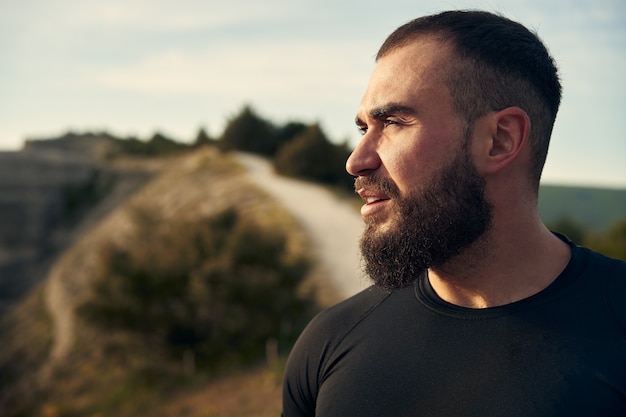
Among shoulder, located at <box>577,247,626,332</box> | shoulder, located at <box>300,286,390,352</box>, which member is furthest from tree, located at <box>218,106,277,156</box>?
shoulder, located at <box>577,247,626,332</box>

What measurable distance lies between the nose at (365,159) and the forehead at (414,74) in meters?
0.13

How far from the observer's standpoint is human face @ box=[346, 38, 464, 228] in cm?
176

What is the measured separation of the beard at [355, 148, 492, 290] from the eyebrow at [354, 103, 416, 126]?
0.71ft

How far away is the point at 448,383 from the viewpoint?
1.64 meters

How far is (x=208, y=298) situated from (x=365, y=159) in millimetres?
10279

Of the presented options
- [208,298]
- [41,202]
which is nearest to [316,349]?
[208,298]

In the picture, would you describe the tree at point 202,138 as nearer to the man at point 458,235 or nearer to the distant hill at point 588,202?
the distant hill at point 588,202

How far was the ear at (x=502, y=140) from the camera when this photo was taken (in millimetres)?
1772

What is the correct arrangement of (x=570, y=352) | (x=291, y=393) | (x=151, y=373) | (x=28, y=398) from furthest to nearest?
1. (x=28, y=398)
2. (x=151, y=373)
3. (x=291, y=393)
4. (x=570, y=352)

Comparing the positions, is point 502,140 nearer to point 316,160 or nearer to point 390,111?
point 390,111

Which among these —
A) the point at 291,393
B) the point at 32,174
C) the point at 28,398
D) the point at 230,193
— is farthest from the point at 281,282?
the point at 32,174

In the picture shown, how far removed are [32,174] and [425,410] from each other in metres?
50.4

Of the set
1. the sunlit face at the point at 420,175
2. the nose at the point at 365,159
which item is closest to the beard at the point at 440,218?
the sunlit face at the point at 420,175

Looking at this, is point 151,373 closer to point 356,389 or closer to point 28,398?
point 28,398
